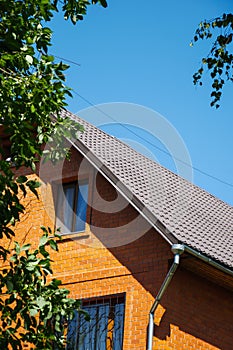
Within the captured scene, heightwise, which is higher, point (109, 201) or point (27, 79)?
point (109, 201)

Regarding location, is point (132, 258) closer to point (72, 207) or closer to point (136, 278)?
point (136, 278)

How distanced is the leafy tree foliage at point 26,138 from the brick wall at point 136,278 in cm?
387

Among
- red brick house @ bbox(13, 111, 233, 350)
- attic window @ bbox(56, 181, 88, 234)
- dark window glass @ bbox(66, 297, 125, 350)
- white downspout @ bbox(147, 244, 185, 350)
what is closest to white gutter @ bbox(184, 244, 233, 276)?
red brick house @ bbox(13, 111, 233, 350)

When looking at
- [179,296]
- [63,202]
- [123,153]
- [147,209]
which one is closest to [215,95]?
[147,209]

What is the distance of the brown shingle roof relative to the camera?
12602mm

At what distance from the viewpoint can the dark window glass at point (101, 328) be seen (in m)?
12.5

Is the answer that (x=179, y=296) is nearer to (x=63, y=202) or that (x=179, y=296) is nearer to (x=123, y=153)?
(x=63, y=202)

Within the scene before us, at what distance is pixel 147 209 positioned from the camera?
12219mm

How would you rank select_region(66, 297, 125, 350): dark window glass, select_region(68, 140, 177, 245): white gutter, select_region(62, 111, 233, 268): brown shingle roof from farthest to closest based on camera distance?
select_region(62, 111, 233, 268): brown shingle roof → select_region(66, 297, 125, 350): dark window glass → select_region(68, 140, 177, 245): white gutter

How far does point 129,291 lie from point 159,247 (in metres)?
0.91

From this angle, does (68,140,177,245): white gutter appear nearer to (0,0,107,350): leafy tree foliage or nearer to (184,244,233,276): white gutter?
(184,244,233,276): white gutter

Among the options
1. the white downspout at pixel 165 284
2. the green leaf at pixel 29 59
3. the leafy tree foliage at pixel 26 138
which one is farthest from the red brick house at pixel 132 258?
the green leaf at pixel 29 59

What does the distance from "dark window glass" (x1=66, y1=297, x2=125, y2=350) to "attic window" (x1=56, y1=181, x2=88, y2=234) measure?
5.45 feet

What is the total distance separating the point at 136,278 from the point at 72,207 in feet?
7.89
